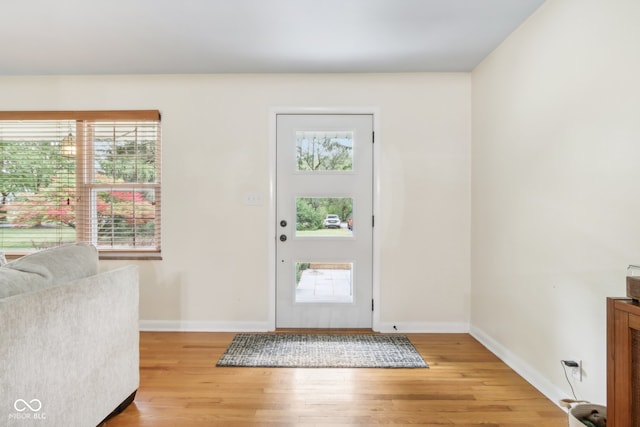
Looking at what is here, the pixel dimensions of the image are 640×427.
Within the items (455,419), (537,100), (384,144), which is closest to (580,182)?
(537,100)

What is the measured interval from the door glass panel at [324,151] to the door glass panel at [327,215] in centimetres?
30

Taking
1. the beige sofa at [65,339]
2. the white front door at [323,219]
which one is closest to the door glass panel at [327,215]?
the white front door at [323,219]

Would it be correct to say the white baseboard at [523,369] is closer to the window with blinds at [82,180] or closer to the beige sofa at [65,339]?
the beige sofa at [65,339]

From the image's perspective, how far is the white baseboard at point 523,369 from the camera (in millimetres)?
2057

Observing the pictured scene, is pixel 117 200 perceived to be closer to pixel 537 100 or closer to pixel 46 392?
pixel 46 392

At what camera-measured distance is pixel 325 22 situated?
89.7 inches

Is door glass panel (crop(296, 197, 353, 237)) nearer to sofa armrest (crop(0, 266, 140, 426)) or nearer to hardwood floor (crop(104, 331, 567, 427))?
hardwood floor (crop(104, 331, 567, 427))

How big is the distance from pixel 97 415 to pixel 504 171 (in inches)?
113

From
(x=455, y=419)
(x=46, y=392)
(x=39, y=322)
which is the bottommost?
(x=455, y=419)

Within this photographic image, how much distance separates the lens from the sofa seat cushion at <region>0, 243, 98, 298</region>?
136 cm

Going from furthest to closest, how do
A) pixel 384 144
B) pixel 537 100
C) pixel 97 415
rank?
1. pixel 384 144
2. pixel 537 100
3. pixel 97 415

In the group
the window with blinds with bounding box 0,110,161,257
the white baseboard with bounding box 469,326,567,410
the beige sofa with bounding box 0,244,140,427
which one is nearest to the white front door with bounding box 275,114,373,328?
the white baseboard with bounding box 469,326,567,410

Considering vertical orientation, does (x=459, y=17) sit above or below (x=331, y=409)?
above

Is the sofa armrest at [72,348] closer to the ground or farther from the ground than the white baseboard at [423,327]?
farther from the ground
